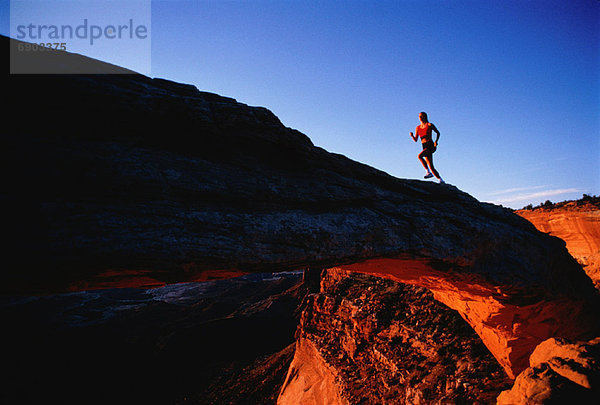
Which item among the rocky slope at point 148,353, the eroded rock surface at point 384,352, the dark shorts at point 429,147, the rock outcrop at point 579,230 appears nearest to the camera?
the eroded rock surface at point 384,352

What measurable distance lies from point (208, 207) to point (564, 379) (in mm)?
5833

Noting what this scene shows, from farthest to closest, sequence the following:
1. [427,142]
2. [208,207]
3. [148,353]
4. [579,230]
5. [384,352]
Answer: [148,353]
[579,230]
[384,352]
[427,142]
[208,207]

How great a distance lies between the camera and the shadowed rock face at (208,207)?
2566 mm

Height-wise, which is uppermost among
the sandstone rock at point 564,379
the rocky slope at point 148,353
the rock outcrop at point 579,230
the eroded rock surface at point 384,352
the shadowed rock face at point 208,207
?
the shadowed rock face at point 208,207

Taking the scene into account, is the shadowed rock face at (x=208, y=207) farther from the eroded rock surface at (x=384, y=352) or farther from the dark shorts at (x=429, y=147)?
the dark shorts at (x=429, y=147)

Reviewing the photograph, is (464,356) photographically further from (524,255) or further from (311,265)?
(311,265)

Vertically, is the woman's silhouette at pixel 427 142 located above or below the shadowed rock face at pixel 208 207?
above

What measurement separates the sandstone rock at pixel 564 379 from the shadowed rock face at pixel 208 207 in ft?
4.07

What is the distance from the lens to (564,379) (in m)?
3.31

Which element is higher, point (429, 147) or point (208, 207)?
point (429, 147)

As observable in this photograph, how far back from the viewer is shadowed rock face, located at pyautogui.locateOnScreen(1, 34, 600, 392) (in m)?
2.57

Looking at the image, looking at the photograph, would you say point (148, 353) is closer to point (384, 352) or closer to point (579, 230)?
point (384, 352)

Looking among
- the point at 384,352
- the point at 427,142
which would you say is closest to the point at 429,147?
the point at 427,142

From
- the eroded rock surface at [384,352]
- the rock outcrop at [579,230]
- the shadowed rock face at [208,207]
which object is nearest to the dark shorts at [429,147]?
the shadowed rock face at [208,207]
